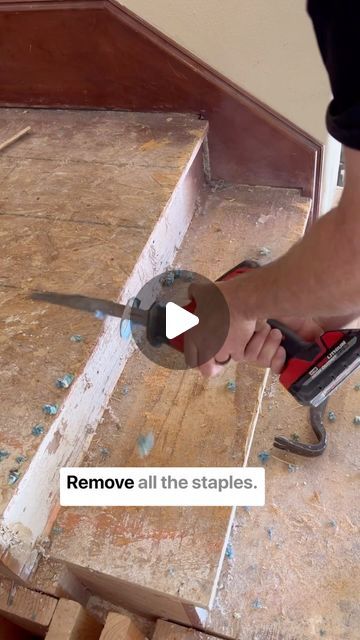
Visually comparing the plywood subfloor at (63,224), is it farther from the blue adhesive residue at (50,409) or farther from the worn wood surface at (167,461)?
the worn wood surface at (167,461)

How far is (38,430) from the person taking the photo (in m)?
0.89

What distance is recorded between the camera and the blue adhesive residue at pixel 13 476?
83cm

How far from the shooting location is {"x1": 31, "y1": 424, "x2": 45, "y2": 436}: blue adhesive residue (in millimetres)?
888

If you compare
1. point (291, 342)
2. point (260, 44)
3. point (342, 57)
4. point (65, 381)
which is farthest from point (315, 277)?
point (260, 44)

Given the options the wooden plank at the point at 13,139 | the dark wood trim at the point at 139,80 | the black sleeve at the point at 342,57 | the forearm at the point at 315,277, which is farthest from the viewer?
the wooden plank at the point at 13,139

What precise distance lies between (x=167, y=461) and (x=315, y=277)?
53 cm

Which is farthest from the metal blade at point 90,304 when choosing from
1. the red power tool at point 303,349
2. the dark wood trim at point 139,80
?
the dark wood trim at point 139,80

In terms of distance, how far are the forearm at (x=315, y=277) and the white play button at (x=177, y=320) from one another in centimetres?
15

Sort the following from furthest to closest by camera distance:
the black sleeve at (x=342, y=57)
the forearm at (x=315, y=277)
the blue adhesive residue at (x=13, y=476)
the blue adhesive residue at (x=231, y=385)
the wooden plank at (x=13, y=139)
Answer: the wooden plank at (x=13, y=139) → the blue adhesive residue at (x=231, y=385) → the blue adhesive residue at (x=13, y=476) → the forearm at (x=315, y=277) → the black sleeve at (x=342, y=57)

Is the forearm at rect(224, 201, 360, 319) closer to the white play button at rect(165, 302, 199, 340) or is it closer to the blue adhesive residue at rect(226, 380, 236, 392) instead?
the white play button at rect(165, 302, 199, 340)

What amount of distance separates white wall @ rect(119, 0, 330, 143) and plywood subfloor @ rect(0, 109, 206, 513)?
20 centimetres

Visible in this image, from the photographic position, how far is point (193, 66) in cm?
135

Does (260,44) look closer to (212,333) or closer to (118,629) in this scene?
(212,333)

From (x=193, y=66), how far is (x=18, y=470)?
42.7 inches
